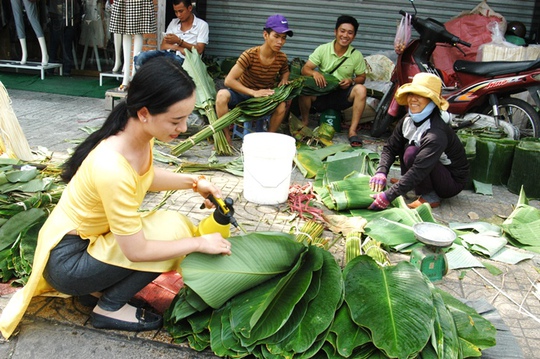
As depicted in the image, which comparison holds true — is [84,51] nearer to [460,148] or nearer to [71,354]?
[460,148]

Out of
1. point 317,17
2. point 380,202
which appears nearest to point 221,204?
point 380,202

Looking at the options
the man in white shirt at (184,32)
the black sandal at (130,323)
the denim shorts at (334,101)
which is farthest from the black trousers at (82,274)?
the man in white shirt at (184,32)

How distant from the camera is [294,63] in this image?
648 cm

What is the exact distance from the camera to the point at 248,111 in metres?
A: 4.97

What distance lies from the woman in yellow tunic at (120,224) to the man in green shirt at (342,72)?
3653 mm

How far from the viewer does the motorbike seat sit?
4.82 metres

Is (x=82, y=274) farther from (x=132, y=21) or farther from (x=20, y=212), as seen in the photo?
(x=132, y=21)

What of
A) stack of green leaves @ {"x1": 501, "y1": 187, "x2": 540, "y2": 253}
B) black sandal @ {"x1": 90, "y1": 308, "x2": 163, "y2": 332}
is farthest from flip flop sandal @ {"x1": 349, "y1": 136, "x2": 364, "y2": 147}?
black sandal @ {"x1": 90, "y1": 308, "x2": 163, "y2": 332}

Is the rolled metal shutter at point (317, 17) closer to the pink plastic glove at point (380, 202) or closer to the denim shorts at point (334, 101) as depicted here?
the denim shorts at point (334, 101)

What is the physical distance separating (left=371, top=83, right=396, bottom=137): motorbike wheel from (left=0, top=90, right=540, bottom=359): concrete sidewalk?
1.49 m

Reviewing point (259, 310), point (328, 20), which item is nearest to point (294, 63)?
point (328, 20)

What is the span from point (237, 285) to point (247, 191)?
1713mm

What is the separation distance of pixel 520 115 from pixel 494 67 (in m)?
0.61

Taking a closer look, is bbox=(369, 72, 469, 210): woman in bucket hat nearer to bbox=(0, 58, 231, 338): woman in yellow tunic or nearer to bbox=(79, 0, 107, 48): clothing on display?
bbox=(0, 58, 231, 338): woman in yellow tunic
